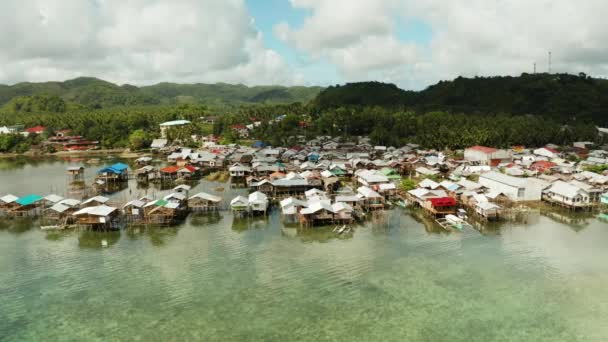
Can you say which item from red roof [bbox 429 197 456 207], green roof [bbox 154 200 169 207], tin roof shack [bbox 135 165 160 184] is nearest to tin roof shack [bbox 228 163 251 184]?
tin roof shack [bbox 135 165 160 184]

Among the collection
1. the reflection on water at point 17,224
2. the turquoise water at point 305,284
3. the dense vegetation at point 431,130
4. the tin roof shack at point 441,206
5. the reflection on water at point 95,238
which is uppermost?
the dense vegetation at point 431,130

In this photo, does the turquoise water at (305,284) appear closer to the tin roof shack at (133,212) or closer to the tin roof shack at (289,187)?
the tin roof shack at (133,212)

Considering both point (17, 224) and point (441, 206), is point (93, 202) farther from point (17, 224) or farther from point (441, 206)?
point (441, 206)

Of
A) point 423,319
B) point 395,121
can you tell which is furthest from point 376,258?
point 395,121

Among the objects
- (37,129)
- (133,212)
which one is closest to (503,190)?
(133,212)

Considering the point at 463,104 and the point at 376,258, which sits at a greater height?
the point at 463,104

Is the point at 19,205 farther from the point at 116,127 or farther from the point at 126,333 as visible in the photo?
the point at 116,127

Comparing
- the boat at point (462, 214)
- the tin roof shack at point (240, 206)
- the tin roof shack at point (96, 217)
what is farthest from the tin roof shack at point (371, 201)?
the tin roof shack at point (96, 217)

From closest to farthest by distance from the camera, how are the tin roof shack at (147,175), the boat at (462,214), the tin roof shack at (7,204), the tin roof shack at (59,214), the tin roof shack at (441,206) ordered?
1. the tin roof shack at (59,214)
2. the boat at (462,214)
3. the tin roof shack at (441,206)
4. the tin roof shack at (7,204)
5. the tin roof shack at (147,175)
